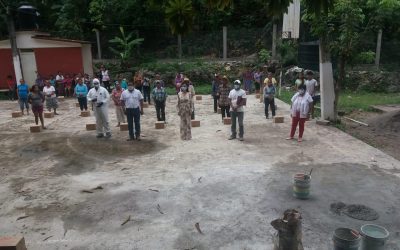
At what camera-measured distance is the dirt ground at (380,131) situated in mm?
11200

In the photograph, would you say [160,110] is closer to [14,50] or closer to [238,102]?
[238,102]

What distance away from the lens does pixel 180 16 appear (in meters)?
3.83

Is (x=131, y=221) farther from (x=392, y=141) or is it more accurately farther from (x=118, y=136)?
(x=392, y=141)

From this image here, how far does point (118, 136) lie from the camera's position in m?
12.8

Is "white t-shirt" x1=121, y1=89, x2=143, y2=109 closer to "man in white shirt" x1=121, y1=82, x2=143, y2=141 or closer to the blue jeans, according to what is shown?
"man in white shirt" x1=121, y1=82, x2=143, y2=141

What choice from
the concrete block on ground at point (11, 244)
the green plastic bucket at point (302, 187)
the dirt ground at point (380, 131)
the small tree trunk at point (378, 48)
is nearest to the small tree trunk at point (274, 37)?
the small tree trunk at point (378, 48)

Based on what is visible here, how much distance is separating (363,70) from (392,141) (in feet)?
37.1

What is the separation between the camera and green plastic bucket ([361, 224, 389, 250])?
207 inches

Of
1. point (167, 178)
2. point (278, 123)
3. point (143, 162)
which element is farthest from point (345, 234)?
point (278, 123)

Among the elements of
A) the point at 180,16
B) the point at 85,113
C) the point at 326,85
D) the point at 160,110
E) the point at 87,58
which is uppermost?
the point at 180,16

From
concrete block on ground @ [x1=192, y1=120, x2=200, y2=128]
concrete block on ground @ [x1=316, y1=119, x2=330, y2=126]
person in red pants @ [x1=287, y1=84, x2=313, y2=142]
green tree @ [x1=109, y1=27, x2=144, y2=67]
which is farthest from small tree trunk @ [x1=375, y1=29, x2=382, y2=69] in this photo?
green tree @ [x1=109, y1=27, x2=144, y2=67]

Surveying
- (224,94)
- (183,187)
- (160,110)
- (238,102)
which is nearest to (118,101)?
(160,110)

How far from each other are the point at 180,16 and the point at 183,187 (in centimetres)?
496

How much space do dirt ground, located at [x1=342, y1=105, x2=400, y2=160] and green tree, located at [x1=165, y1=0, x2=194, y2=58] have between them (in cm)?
823
